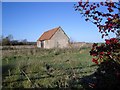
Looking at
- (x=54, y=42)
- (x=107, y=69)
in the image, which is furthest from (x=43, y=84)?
(x=54, y=42)

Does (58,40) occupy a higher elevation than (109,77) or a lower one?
higher

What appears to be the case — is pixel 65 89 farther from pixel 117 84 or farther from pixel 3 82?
→ pixel 3 82

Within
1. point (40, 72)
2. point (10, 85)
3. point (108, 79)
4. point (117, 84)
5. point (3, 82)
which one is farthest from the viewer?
point (40, 72)

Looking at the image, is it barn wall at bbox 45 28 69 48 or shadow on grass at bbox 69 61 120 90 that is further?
barn wall at bbox 45 28 69 48

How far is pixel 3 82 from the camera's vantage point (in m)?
6.91

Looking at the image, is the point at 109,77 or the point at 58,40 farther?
the point at 58,40

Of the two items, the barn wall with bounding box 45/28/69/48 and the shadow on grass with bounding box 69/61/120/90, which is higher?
the barn wall with bounding box 45/28/69/48

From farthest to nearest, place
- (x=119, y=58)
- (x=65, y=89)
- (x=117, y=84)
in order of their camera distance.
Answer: (x=65, y=89) → (x=117, y=84) → (x=119, y=58)

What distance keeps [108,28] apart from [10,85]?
12.5 ft

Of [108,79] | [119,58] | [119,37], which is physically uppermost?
[119,37]

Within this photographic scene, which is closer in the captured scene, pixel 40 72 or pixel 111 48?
pixel 111 48

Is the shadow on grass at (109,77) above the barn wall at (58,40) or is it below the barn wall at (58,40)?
below

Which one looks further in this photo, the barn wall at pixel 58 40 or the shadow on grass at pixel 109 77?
the barn wall at pixel 58 40

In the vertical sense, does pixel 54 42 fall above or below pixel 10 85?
above
